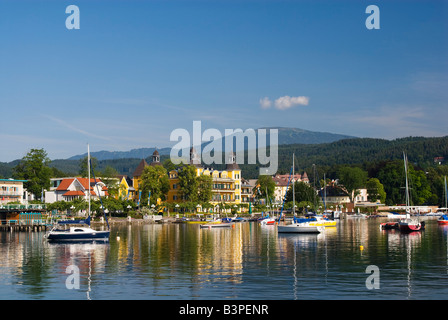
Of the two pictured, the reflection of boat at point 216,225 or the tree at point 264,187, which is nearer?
the reflection of boat at point 216,225

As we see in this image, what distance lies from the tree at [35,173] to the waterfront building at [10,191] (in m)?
11.3

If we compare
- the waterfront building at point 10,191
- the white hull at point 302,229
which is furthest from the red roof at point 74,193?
the white hull at point 302,229

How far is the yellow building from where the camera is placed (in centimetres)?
12719

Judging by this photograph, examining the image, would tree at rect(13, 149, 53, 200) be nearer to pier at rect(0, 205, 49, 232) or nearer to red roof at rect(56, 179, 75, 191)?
red roof at rect(56, 179, 75, 191)

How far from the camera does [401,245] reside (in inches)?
2023

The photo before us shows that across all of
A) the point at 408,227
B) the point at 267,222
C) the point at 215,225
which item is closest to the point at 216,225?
the point at 215,225

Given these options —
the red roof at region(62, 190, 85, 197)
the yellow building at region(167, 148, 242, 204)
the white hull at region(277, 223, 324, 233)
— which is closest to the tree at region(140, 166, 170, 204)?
the yellow building at region(167, 148, 242, 204)

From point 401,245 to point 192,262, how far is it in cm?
2340

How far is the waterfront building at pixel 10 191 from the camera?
9794cm

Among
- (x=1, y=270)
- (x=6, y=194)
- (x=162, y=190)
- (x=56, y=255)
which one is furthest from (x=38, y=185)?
(x=1, y=270)

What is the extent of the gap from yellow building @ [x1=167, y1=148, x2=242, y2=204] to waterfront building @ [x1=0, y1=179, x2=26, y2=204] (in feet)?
122

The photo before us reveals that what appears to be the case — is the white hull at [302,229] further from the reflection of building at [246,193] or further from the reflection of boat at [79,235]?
the reflection of building at [246,193]

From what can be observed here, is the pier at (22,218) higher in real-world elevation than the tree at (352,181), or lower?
lower
